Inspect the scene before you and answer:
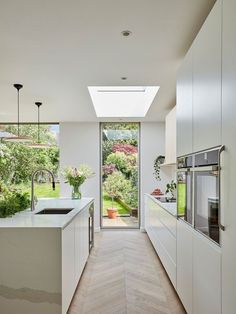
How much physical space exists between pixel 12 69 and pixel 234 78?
2.61 m

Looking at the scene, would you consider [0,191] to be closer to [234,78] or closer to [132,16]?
[132,16]

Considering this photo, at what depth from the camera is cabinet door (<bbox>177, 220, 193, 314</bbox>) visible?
7.73 feet

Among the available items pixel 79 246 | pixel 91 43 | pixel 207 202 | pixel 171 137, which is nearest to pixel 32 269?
pixel 79 246

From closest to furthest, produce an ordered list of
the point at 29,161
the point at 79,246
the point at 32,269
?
the point at 32,269, the point at 79,246, the point at 29,161

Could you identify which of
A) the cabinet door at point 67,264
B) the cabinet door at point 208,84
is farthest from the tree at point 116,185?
the cabinet door at point 208,84

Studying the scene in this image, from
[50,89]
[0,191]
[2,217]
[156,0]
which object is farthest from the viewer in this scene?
[50,89]

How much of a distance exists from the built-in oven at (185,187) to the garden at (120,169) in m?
3.78

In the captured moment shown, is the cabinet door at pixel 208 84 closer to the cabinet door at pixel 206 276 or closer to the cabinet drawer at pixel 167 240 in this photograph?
the cabinet door at pixel 206 276

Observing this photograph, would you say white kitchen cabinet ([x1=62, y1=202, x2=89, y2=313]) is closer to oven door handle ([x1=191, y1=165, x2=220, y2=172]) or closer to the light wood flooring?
the light wood flooring

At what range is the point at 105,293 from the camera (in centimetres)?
313

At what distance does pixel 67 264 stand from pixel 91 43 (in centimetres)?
197

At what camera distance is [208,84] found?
1915 millimetres

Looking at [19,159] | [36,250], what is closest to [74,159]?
[19,159]

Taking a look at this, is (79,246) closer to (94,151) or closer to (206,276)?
(206,276)
